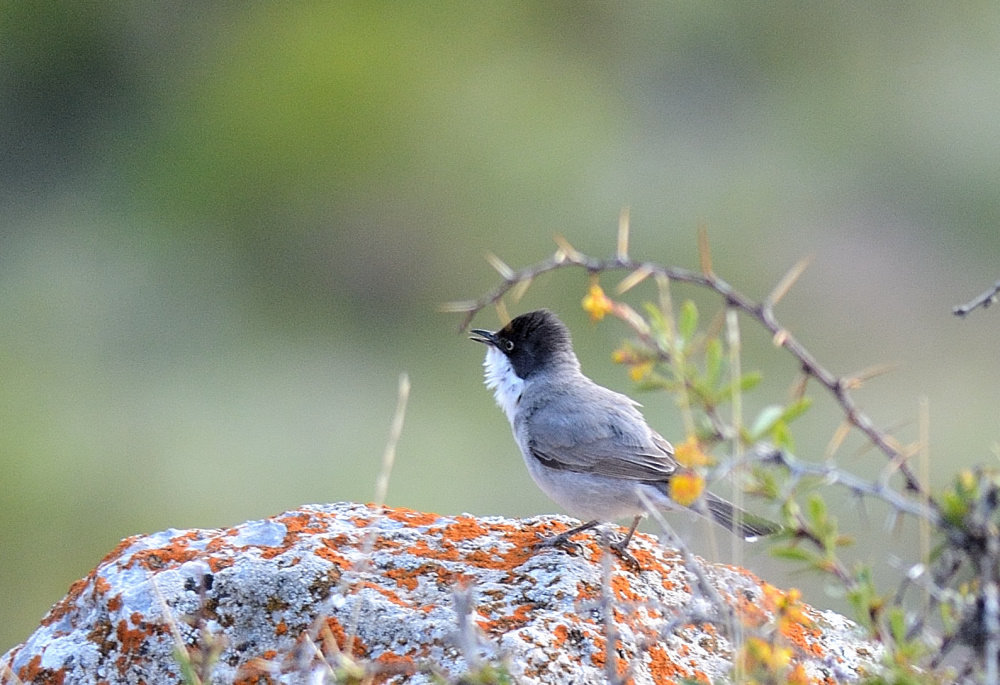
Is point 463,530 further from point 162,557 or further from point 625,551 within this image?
point 162,557

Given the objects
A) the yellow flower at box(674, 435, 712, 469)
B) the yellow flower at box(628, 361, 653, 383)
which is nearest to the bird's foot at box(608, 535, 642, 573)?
the yellow flower at box(628, 361, 653, 383)

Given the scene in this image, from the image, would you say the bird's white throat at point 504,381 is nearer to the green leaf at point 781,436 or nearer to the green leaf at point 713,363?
the green leaf at point 713,363

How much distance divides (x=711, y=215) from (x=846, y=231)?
2.48 m

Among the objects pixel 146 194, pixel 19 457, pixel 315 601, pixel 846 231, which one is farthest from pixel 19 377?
pixel 315 601

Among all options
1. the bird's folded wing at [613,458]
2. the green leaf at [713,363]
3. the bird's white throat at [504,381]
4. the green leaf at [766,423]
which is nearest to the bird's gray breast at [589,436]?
the bird's folded wing at [613,458]

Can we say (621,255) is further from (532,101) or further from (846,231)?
(532,101)

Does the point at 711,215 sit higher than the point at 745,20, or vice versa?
the point at 745,20

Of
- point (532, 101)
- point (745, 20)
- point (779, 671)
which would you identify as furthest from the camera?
point (745, 20)

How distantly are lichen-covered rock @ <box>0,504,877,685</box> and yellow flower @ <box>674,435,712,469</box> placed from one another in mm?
813

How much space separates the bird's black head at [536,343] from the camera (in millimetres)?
6801

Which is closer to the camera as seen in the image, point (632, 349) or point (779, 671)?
point (779, 671)

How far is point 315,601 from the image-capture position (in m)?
4.29

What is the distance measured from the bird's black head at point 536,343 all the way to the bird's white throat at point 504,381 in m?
0.04

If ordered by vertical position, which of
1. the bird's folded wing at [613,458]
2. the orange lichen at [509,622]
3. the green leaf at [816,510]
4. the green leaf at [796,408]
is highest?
the green leaf at [796,408]
